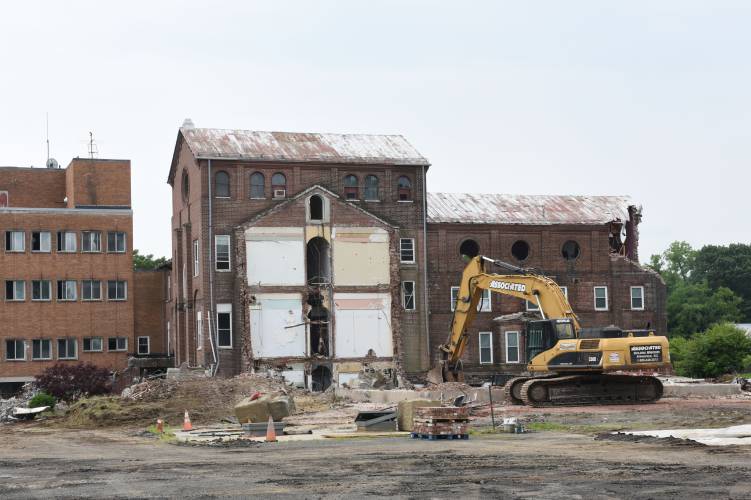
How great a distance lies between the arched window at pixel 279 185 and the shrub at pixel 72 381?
42.5ft

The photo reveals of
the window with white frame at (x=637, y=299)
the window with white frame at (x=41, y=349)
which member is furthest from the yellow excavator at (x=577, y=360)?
the window with white frame at (x=41, y=349)

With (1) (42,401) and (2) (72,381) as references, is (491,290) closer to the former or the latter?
(1) (42,401)

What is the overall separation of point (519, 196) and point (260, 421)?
3500 cm

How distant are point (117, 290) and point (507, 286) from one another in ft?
87.7

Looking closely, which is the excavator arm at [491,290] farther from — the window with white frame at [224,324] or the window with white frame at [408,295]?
the window with white frame at [224,324]

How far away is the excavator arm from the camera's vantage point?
46.2m

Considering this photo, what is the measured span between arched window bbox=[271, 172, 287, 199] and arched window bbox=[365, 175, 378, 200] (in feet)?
14.6

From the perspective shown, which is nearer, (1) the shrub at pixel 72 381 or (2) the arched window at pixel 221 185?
(2) the arched window at pixel 221 185

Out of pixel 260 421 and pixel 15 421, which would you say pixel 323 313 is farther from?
pixel 260 421

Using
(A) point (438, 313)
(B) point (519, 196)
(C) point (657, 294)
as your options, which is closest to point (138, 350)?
(A) point (438, 313)

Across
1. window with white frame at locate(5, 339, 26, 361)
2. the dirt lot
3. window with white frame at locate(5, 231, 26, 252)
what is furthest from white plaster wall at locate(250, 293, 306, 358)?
the dirt lot

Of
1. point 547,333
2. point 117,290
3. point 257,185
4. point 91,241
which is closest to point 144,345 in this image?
point 117,290

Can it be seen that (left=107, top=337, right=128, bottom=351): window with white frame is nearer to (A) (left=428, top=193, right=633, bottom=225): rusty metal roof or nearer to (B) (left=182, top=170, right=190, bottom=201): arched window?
(B) (left=182, top=170, right=190, bottom=201): arched window

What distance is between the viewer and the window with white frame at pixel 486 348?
6344cm
